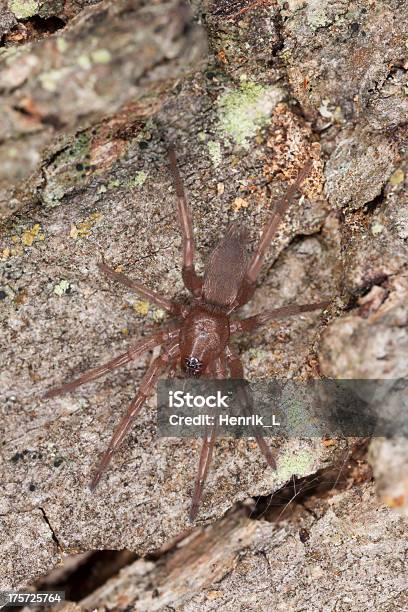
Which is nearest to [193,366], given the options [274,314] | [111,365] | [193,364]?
[193,364]

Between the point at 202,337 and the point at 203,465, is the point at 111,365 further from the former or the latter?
the point at 203,465

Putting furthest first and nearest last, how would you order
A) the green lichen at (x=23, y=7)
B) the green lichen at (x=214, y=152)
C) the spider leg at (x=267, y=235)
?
1. the spider leg at (x=267, y=235)
2. the green lichen at (x=214, y=152)
3. the green lichen at (x=23, y=7)

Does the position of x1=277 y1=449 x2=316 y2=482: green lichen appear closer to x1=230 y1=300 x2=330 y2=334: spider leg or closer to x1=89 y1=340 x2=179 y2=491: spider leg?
Result: x1=230 y1=300 x2=330 y2=334: spider leg

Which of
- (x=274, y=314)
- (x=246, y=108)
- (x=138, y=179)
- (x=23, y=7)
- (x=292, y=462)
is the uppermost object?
(x=23, y=7)

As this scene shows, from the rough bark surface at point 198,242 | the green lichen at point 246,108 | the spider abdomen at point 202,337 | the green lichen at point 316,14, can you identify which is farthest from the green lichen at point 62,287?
the green lichen at point 316,14

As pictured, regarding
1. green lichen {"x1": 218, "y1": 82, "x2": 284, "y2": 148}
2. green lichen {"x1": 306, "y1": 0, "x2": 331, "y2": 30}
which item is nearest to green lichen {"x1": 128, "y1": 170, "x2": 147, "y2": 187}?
green lichen {"x1": 218, "y1": 82, "x2": 284, "y2": 148}

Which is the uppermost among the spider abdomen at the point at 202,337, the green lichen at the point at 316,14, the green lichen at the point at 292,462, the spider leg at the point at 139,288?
the green lichen at the point at 316,14

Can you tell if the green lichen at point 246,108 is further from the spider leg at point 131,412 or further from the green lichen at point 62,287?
the spider leg at point 131,412
